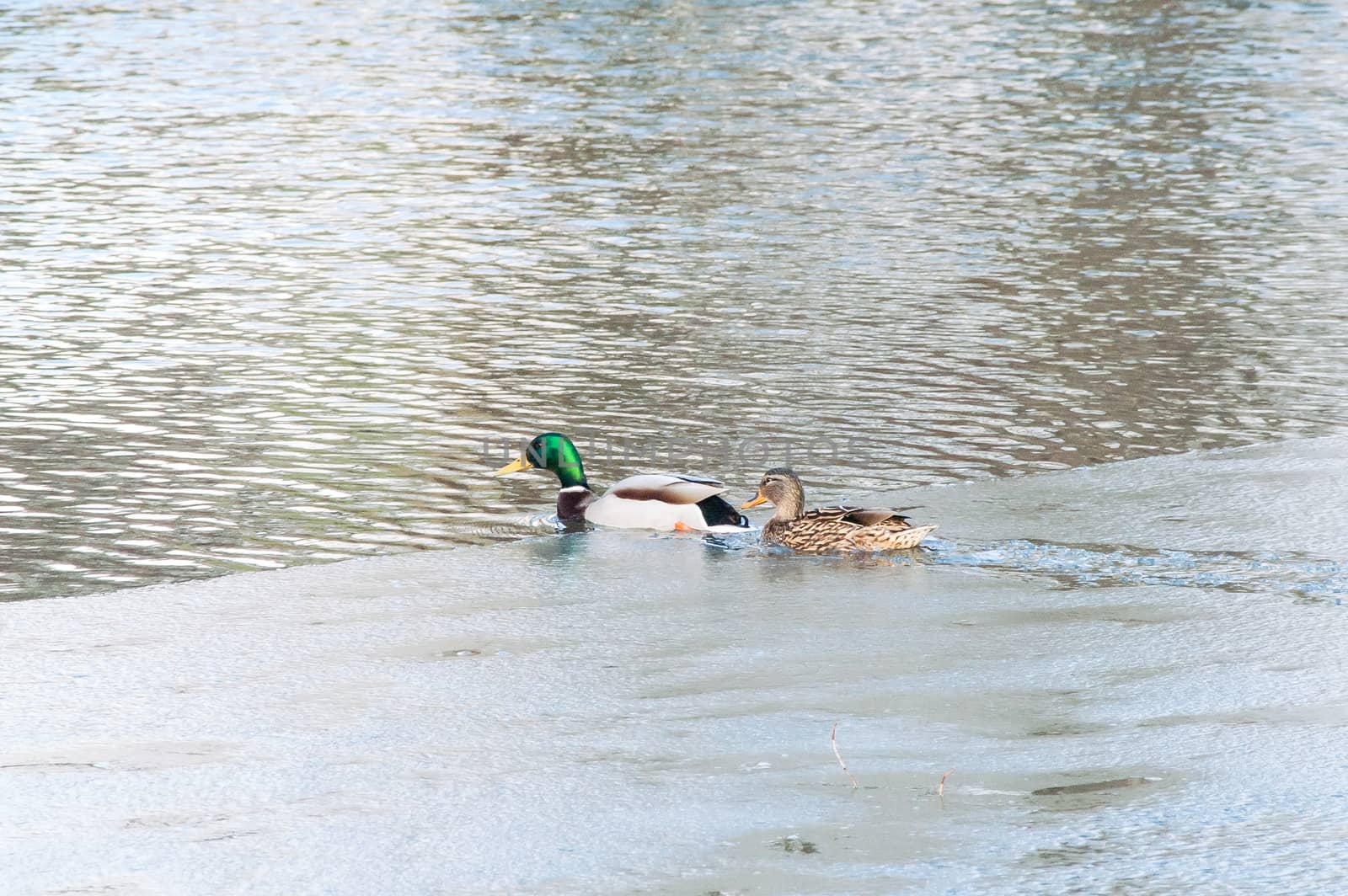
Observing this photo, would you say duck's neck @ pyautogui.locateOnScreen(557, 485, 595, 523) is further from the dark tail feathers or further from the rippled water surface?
the dark tail feathers

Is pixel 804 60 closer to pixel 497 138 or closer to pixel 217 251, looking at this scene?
pixel 497 138

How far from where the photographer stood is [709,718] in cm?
575

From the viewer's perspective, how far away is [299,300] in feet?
44.4

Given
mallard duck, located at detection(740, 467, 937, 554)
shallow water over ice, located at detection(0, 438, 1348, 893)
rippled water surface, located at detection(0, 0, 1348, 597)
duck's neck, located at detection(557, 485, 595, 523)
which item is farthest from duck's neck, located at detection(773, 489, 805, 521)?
duck's neck, located at detection(557, 485, 595, 523)

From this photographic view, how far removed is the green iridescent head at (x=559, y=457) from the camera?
28.3ft

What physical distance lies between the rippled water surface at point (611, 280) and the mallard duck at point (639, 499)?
29cm

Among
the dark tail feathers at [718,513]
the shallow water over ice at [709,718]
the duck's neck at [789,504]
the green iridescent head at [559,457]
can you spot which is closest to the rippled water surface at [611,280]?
the green iridescent head at [559,457]

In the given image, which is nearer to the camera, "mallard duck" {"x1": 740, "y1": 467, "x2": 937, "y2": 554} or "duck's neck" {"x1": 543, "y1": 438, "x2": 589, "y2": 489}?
"mallard duck" {"x1": 740, "y1": 467, "x2": 937, "y2": 554}

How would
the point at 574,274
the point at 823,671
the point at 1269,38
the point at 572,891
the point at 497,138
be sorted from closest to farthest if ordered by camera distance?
the point at 572,891
the point at 823,671
the point at 574,274
the point at 497,138
the point at 1269,38

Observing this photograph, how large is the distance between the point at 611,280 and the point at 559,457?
570 cm

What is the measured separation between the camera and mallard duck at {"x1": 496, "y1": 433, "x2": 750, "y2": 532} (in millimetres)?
8062

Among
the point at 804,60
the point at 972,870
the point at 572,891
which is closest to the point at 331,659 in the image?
the point at 572,891

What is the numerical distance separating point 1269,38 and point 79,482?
2680cm

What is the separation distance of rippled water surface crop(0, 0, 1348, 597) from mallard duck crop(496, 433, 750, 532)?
287 millimetres
